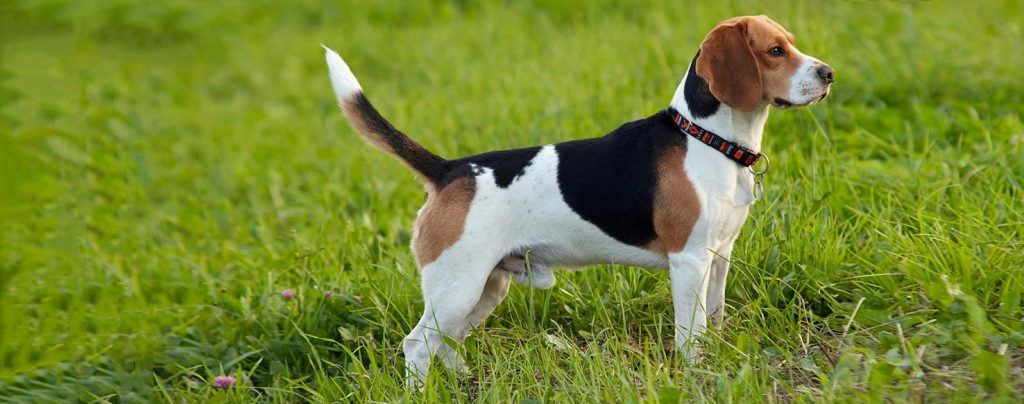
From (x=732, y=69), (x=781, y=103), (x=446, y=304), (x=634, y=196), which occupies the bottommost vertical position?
(x=446, y=304)

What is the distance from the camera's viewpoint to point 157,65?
10.7 m

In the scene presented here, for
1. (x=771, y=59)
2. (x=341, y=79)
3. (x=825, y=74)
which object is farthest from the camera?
(x=341, y=79)

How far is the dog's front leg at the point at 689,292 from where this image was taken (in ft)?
12.8

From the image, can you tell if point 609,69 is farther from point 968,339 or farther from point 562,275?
point 968,339

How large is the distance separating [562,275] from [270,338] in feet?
4.38

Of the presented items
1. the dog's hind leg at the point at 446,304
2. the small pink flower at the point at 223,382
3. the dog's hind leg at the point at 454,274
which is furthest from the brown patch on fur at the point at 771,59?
the small pink flower at the point at 223,382

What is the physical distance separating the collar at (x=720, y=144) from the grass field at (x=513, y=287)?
1.81ft

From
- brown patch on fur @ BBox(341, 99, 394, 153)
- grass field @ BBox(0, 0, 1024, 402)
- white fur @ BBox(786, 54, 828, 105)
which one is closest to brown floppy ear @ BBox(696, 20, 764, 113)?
white fur @ BBox(786, 54, 828, 105)

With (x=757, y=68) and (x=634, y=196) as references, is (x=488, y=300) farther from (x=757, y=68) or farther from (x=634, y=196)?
(x=757, y=68)

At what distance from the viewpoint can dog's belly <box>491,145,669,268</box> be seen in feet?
13.4

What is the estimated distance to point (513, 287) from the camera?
477 cm

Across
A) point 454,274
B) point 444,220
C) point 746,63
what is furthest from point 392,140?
point 746,63

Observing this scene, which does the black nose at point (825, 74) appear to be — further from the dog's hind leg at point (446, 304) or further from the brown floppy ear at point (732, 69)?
the dog's hind leg at point (446, 304)

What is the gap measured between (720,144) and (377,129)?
1.36 meters
